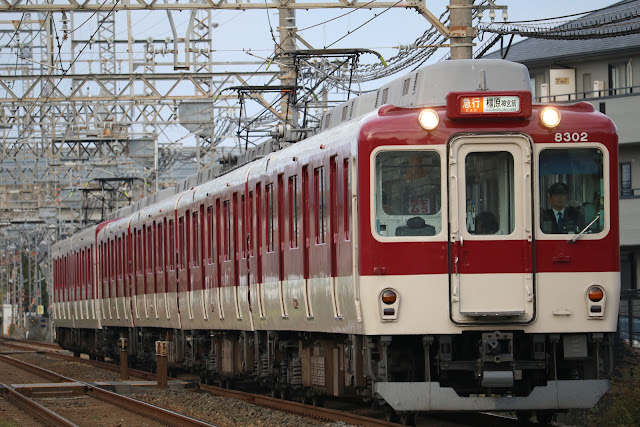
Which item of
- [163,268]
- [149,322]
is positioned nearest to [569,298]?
[163,268]

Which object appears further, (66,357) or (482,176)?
(66,357)

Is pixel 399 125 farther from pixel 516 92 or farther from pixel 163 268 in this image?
pixel 163 268

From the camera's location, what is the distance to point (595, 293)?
474 inches

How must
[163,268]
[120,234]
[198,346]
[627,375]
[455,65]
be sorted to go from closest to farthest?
[455,65] → [627,375] → [198,346] → [163,268] → [120,234]

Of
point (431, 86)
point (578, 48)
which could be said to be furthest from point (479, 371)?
point (578, 48)

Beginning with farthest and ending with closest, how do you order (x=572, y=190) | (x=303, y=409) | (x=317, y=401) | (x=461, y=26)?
(x=461, y=26)
(x=317, y=401)
(x=303, y=409)
(x=572, y=190)

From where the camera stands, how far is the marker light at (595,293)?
474 inches

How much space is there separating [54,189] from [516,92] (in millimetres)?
48268

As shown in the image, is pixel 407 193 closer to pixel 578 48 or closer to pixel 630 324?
pixel 630 324

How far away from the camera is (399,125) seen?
39.7 feet

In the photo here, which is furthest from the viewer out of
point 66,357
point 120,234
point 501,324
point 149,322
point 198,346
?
point 66,357

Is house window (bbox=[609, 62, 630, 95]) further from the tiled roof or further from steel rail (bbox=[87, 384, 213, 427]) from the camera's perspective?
steel rail (bbox=[87, 384, 213, 427])

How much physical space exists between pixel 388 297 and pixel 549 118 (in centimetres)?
218

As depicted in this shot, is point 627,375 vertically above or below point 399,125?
below
